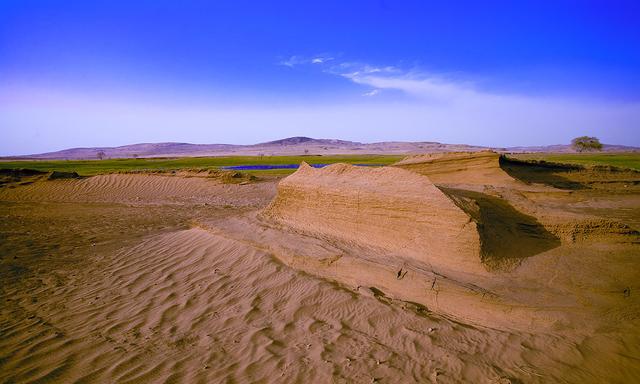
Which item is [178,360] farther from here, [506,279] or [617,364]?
[617,364]

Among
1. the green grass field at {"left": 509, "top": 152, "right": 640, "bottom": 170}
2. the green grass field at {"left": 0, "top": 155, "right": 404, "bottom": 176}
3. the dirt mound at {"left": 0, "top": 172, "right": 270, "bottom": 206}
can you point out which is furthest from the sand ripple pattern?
the green grass field at {"left": 0, "top": 155, "right": 404, "bottom": 176}

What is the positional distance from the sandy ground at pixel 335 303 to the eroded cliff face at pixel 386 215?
4cm

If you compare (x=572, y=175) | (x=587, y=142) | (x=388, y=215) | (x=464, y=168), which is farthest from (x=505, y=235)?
(x=587, y=142)

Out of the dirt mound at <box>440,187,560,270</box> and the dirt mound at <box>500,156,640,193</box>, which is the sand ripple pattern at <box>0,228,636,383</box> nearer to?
the dirt mound at <box>440,187,560,270</box>

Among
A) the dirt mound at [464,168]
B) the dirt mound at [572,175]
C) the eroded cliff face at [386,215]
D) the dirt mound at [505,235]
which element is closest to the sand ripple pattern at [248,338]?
the eroded cliff face at [386,215]

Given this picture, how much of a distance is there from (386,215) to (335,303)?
1621 millimetres

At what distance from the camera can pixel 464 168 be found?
456 inches

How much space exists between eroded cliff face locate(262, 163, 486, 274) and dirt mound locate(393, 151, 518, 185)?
5403 mm

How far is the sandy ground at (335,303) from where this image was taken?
296cm

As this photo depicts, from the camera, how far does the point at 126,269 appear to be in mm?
5844

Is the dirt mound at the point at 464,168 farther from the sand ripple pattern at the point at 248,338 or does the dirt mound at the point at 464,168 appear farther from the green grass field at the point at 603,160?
the green grass field at the point at 603,160

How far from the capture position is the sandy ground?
296cm

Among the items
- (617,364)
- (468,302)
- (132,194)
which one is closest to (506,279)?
(468,302)

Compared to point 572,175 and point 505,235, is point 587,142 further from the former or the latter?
point 505,235
